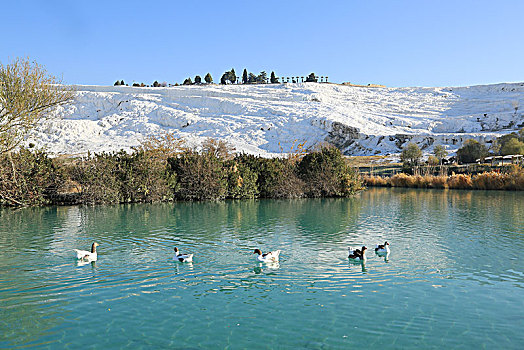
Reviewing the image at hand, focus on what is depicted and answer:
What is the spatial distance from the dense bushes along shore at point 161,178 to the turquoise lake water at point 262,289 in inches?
351

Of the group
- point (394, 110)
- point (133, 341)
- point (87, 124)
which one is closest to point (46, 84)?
point (133, 341)

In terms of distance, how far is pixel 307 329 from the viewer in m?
6.27

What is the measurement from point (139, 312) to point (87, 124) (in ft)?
249

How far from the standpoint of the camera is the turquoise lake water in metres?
6.05

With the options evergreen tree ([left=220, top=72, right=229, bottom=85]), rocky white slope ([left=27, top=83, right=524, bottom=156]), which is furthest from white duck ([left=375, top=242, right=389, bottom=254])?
evergreen tree ([left=220, top=72, right=229, bottom=85])

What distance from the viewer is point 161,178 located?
26047 mm

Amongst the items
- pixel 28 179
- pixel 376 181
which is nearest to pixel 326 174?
pixel 376 181

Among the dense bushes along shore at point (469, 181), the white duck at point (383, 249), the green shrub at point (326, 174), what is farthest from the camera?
the dense bushes along shore at point (469, 181)

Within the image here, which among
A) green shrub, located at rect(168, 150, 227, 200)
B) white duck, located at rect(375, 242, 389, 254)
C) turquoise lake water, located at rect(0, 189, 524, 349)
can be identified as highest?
green shrub, located at rect(168, 150, 227, 200)

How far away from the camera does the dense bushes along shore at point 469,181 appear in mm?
34031

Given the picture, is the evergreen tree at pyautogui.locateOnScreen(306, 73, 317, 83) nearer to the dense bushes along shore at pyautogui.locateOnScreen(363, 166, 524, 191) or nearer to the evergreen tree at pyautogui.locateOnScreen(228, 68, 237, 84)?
the evergreen tree at pyautogui.locateOnScreen(228, 68, 237, 84)

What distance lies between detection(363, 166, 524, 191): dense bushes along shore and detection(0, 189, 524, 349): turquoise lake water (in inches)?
824

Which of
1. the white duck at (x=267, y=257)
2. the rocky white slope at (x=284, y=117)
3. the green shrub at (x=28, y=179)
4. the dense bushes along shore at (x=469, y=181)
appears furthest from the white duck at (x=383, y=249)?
the rocky white slope at (x=284, y=117)

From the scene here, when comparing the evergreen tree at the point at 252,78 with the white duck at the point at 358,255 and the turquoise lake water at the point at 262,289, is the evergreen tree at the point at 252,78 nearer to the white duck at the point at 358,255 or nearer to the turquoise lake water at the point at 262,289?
the turquoise lake water at the point at 262,289
